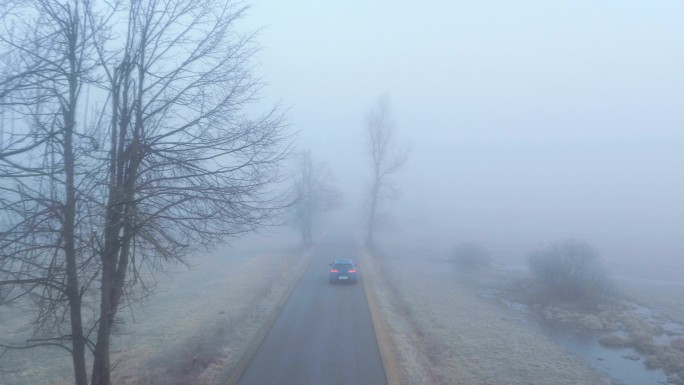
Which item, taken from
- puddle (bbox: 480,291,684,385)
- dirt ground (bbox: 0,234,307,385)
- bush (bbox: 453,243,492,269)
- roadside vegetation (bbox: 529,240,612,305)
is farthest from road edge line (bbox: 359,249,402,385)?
bush (bbox: 453,243,492,269)

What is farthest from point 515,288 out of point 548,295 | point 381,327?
point 381,327

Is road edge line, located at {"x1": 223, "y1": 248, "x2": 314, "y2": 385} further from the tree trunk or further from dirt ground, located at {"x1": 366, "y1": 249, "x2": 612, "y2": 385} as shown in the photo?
the tree trunk

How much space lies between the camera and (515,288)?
29406 mm

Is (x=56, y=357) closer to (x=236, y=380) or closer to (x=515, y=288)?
(x=236, y=380)

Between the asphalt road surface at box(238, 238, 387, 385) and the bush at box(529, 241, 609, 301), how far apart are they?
11491mm

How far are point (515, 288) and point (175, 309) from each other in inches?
754

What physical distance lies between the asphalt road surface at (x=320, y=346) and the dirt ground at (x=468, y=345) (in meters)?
0.93

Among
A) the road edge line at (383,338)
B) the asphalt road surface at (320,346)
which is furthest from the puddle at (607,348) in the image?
the asphalt road surface at (320,346)

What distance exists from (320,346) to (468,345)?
4.95 meters

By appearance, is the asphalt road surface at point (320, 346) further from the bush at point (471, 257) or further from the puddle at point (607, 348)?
the bush at point (471, 257)

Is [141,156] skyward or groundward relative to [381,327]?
skyward

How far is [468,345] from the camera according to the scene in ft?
51.4

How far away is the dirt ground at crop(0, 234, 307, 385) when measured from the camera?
11852 mm

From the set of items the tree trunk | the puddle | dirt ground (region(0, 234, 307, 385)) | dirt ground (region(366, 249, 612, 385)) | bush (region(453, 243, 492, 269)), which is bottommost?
the puddle
